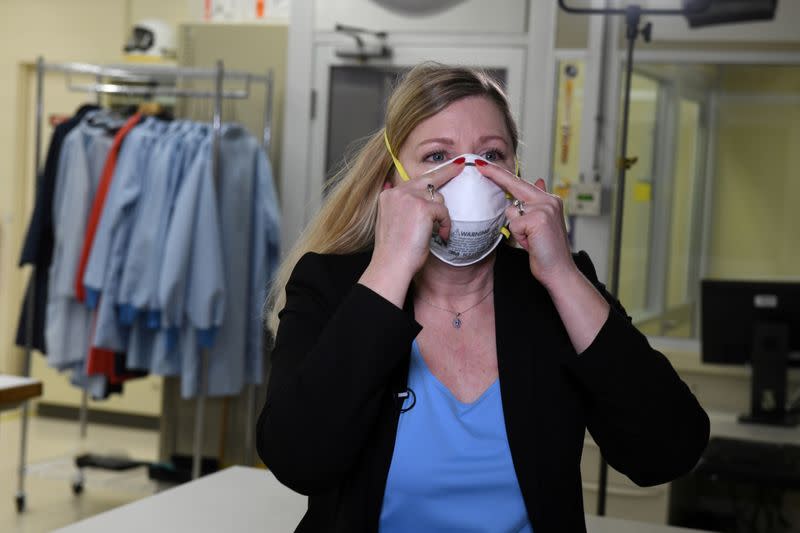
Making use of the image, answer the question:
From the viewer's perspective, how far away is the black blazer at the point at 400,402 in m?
1.27

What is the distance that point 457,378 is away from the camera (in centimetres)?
143

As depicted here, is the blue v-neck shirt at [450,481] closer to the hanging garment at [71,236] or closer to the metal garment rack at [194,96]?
the metal garment rack at [194,96]

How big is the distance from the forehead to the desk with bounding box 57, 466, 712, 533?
693mm

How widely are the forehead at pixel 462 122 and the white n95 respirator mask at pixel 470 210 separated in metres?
0.05

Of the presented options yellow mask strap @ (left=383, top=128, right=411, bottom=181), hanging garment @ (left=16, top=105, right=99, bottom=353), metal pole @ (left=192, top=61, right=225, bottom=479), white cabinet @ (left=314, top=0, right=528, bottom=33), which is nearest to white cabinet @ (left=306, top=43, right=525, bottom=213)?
white cabinet @ (left=314, top=0, right=528, bottom=33)

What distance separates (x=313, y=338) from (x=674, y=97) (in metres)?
2.91

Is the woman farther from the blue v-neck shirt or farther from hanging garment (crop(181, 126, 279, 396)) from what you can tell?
hanging garment (crop(181, 126, 279, 396))

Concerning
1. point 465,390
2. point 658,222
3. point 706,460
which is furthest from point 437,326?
point 658,222

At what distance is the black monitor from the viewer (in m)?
3.32

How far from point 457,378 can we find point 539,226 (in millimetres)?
256

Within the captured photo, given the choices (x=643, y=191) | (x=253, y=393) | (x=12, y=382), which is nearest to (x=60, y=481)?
(x=253, y=393)

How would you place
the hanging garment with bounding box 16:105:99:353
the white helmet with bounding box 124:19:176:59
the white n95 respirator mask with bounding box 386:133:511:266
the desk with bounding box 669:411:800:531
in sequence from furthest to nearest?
1. the white helmet with bounding box 124:19:176:59
2. the hanging garment with bounding box 16:105:99:353
3. the desk with bounding box 669:411:800:531
4. the white n95 respirator mask with bounding box 386:133:511:266

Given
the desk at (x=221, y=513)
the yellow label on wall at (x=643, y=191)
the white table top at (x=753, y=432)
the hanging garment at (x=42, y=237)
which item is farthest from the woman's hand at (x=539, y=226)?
the hanging garment at (x=42, y=237)

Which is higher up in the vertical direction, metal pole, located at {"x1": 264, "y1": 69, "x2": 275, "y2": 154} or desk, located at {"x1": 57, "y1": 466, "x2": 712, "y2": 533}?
metal pole, located at {"x1": 264, "y1": 69, "x2": 275, "y2": 154}
